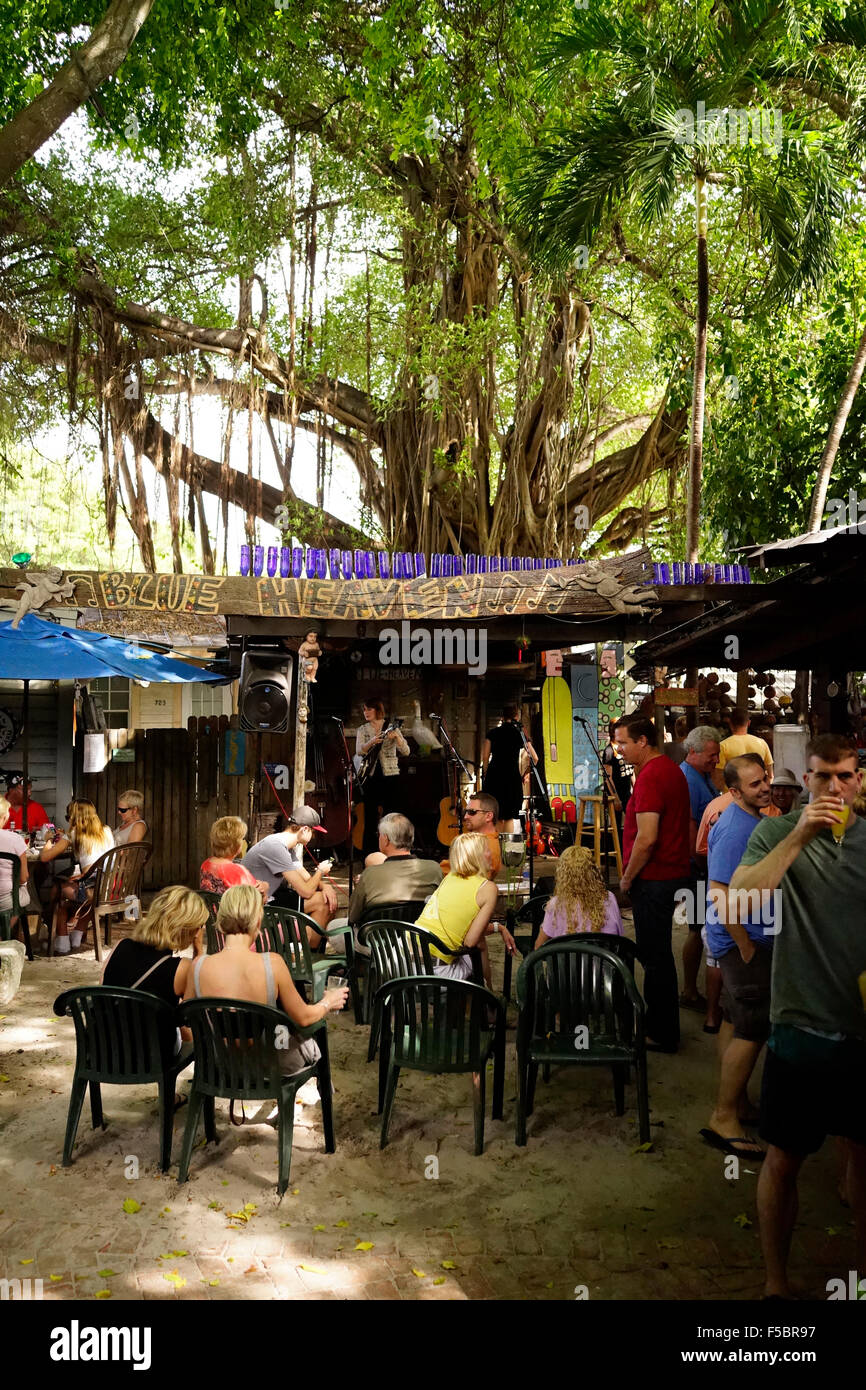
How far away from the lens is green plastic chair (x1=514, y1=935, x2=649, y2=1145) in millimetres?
4078

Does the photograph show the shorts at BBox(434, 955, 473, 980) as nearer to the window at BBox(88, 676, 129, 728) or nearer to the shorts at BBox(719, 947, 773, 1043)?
the shorts at BBox(719, 947, 773, 1043)

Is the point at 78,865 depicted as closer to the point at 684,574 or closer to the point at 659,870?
the point at 659,870

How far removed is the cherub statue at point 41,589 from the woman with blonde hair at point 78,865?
2201 millimetres

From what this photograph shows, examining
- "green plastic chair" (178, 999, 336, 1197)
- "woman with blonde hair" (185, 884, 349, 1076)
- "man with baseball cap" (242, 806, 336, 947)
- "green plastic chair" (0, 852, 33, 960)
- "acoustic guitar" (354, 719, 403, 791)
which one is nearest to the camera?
"green plastic chair" (178, 999, 336, 1197)

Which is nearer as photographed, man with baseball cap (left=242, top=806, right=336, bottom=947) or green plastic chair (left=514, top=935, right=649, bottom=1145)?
green plastic chair (left=514, top=935, right=649, bottom=1145)

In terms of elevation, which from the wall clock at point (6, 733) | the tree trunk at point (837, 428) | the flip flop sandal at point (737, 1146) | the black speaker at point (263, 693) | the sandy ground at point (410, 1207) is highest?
the tree trunk at point (837, 428)

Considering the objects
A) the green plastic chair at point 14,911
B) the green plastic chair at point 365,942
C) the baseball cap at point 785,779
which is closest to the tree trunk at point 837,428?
the baseball cap at point 785,779

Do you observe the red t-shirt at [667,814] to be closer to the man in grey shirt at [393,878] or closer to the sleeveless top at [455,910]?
the sleeveless top at [455,910]

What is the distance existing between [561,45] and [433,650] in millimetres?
6233

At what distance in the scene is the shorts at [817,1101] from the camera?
260 centimetres

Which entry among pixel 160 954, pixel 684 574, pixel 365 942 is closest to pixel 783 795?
pixel 365 942

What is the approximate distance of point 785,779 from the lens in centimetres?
579

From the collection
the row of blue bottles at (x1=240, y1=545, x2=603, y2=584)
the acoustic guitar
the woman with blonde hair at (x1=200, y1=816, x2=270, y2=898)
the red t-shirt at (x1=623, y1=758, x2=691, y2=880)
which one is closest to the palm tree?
the row of blue bottles at (x1=240, y1=545, x2=603, y2=584)

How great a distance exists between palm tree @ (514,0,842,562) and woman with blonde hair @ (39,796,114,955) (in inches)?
293
